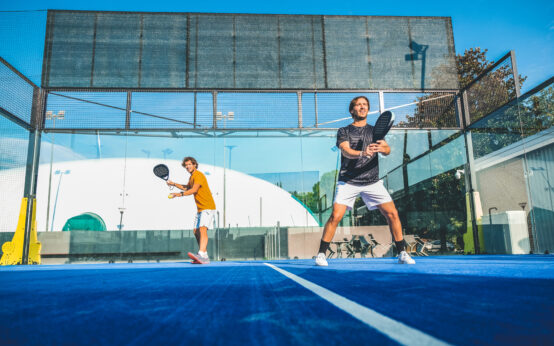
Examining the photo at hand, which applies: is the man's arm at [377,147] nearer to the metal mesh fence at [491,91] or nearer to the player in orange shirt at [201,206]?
the player in orange shirt at [201,206]

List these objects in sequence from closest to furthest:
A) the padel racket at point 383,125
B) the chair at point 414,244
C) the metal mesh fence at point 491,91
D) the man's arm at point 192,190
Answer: the padel racket at point 383,125
the man's arm at point 192,190
the metal mesh fence at point 491,91
the chair at point 414,244

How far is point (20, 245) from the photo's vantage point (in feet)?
29.9

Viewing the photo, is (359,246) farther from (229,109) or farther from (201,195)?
(201,195)

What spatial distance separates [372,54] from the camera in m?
11.2

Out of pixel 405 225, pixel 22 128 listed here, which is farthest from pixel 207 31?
pixel 405 225

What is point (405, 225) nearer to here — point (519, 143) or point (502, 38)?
point (519, 143)

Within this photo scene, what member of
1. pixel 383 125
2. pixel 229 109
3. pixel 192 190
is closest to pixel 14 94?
pixel 229 109

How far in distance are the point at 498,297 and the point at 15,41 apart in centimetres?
1274

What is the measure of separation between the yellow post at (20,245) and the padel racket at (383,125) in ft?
29.4

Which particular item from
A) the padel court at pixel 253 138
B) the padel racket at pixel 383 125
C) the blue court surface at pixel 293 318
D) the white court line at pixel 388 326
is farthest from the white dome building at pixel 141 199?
the white court line at pixel 388 326

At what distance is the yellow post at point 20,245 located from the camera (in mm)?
8945

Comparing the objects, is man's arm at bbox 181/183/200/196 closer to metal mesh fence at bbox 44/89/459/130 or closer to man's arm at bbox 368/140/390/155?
man's arm at bbox 368/140/390/155

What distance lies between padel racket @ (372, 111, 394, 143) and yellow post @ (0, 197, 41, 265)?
8.97 meters

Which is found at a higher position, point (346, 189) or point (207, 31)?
point (207, 31)
